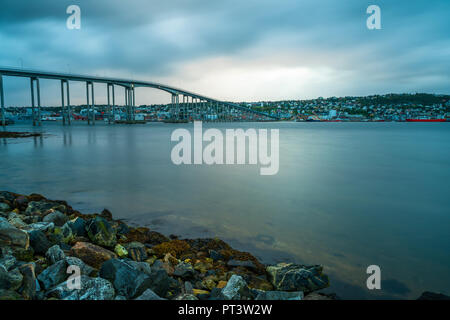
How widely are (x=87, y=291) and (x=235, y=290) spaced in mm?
1412

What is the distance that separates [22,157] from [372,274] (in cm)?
1752

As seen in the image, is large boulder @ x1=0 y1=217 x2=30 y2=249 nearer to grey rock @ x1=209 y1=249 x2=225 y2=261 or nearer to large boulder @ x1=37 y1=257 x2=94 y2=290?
large boulder @ x1=37 y1=257 x2=94 y2=290

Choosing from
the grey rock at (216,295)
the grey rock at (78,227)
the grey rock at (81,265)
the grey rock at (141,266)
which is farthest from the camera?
the grey rock at (78,227)

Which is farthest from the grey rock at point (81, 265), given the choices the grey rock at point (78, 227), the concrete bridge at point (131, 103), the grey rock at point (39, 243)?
the concrete bridge at point (131, 103)

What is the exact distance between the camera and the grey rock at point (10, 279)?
96.8 inches

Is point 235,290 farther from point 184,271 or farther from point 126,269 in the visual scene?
point 126,269

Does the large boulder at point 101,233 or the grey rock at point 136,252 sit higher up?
the large boulder at point 101,233

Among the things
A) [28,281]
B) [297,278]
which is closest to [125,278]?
[28,281]

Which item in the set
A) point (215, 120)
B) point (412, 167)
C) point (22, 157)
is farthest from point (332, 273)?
point (215, 120)

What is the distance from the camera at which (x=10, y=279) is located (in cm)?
250

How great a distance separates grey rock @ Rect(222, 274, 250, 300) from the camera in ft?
8.91

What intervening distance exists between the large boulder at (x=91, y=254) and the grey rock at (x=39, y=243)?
46 centimetres

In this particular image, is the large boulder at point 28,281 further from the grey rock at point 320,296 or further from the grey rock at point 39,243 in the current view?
the grey rock at point 320,296
